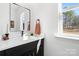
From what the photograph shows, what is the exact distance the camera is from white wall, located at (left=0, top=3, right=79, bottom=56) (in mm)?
2009

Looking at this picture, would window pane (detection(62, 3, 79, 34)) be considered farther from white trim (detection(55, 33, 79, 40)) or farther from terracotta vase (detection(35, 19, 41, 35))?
terracotta vase (detection(35, 19, 41, 35))

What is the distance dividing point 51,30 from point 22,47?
2.46 feet

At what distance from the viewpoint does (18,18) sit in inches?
83.5

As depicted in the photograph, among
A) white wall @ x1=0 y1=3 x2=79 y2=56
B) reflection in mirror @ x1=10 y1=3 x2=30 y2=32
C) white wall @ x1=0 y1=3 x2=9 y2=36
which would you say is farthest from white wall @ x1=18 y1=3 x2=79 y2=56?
white wall @ x1=0 y1=3 x2=9 y2=36

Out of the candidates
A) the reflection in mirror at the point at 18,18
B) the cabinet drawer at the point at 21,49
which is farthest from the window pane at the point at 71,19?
the reflection in mirror at the point at 18,18

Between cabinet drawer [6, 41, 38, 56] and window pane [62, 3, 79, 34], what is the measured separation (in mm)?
554

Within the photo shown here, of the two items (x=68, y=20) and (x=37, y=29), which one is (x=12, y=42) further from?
(x=68, y=20)

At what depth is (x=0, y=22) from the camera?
178cm

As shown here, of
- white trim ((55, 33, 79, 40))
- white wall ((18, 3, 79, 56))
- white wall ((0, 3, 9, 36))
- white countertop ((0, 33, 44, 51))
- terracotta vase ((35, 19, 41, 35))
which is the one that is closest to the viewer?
white countertop ((0, 33, 44, 51))

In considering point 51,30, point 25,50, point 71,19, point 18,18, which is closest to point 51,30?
point 51,30

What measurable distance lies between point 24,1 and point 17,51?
1061 mm

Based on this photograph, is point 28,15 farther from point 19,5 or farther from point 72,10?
point 72,10

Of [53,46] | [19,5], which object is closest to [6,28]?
[19,5]

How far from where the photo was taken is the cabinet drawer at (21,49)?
4.51 ft
